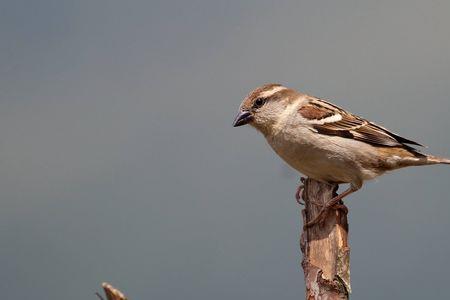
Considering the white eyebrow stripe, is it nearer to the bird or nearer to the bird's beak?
the bird

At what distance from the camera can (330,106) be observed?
19.4 feet

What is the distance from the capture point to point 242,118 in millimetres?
5699

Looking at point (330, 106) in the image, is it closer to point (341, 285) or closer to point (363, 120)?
point (363, 120)

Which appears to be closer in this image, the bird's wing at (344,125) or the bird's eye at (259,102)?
the bird's wing at (344,125)

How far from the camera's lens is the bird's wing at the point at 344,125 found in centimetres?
562

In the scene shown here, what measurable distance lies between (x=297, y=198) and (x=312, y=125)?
62 centimetres

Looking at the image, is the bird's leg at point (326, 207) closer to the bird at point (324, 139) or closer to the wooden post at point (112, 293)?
the bird at point (324, 139)

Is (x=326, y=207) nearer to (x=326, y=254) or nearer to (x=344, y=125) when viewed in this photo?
(x=326, y=254)

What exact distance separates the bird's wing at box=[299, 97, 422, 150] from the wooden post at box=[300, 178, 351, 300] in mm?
566

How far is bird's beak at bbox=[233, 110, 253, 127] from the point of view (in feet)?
18.7

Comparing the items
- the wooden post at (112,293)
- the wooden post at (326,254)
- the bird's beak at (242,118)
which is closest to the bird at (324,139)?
the bird's beak at (242,118)

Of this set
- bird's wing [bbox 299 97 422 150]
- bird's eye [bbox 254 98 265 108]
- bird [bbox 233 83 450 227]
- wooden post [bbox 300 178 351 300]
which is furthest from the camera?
bird's eye [bbox 254 98 265 108]

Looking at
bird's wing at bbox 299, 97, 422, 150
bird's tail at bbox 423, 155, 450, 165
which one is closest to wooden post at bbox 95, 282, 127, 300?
bird's wing at bbox 299, 97, 422, 150

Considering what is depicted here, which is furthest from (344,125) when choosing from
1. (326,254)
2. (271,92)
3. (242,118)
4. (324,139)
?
(326,254)
